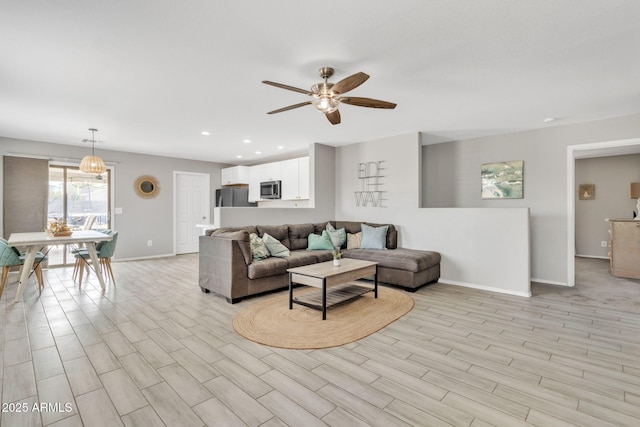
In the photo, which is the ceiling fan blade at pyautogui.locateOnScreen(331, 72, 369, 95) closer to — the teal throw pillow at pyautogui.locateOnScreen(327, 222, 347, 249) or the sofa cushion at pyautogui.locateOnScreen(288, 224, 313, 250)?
the sofa cushion at pyautogui.locateOnScreen(288, 224, 313, 250)

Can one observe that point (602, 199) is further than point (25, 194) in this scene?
Yes

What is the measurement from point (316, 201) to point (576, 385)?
15.0 feet

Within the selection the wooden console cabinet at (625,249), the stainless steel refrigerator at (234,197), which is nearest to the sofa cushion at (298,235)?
the stainless steel refrigerator at (234,197)

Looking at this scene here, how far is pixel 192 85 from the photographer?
3170 millimetres

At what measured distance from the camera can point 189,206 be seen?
788cm

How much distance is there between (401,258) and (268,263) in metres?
1.88

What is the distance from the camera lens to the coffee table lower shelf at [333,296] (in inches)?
139

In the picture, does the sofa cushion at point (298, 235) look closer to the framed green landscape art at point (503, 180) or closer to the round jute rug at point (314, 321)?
the round jute rug at point (314, 321)

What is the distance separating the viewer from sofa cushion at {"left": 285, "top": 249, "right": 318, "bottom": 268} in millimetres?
4348

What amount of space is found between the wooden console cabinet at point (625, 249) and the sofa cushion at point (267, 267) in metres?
5.70

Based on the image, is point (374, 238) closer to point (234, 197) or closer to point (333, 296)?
point (333, 296)

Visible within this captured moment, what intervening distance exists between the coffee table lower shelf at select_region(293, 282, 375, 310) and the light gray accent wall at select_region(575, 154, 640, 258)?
21.2ft

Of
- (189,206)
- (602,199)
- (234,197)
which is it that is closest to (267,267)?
(234,197)

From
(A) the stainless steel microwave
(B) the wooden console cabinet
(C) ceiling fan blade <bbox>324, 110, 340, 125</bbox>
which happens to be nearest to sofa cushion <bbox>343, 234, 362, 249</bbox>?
(A) the stainless steel microwave
